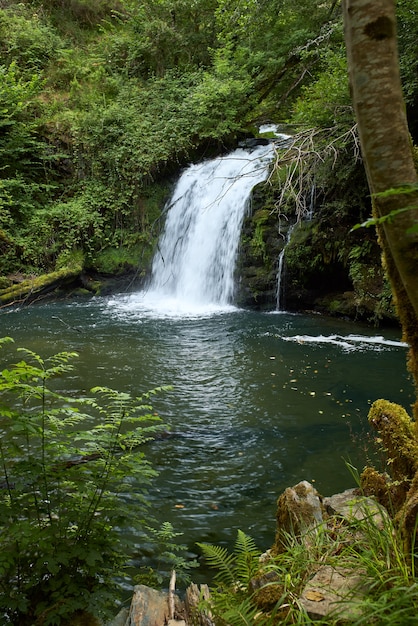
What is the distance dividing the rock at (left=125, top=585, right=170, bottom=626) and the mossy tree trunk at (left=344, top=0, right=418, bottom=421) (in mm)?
2025

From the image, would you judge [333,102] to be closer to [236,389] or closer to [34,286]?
[236,389]

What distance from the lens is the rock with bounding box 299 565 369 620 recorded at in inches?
66.1

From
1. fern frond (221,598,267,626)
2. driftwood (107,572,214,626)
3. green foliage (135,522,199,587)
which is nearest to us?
fern frond (221,598,267,626)

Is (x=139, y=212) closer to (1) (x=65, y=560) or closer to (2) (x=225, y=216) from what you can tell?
(2) (x=225, y=216)

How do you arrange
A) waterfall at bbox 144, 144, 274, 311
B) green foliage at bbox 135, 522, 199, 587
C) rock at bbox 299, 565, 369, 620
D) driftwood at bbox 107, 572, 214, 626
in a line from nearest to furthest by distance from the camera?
1. rock at bbox 299, 565, 369, 620
2. driftwood at bbox 107, 572, 214, 626
3. green foliage at bbox 135, 522, 199, 587
4. waterfall at bbox 144, 144, 274, 311

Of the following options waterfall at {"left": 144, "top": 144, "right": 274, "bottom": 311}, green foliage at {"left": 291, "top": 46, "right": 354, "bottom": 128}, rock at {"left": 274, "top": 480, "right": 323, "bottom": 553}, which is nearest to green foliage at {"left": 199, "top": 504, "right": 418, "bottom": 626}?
rock at {"left": 274, "top": 480, "right": 323, "bottom": 553}

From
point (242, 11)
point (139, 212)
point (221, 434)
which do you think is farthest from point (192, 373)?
point (139, 212)

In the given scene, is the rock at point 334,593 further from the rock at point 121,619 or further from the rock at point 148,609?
the rock at point 121,619

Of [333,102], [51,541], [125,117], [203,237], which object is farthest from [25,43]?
Answer: [51,541]

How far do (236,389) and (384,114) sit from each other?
5.55 metres

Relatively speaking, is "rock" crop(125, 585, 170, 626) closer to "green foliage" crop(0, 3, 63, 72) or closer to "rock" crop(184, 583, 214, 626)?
"rock" crop(184, 583, 214, 626)

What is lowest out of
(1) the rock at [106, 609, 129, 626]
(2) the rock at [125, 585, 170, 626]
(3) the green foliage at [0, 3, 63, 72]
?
(1) the rock at [106, 609, 129, 626]

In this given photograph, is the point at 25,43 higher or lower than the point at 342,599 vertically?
higher

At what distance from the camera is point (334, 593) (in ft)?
5.84
